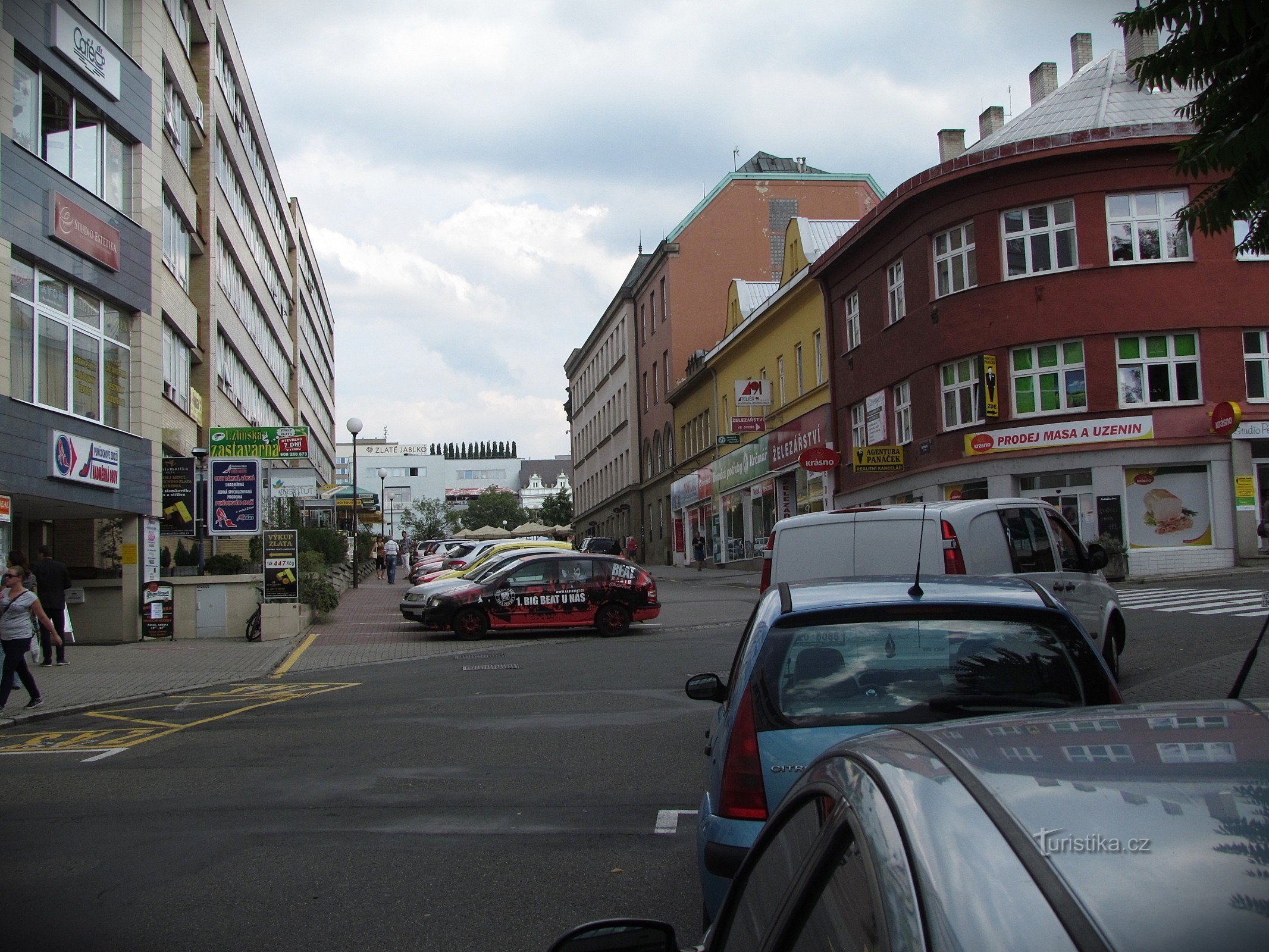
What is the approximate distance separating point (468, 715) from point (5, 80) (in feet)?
45.8

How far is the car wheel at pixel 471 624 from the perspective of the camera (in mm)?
22312

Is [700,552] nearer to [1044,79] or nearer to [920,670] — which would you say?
[1044,79]

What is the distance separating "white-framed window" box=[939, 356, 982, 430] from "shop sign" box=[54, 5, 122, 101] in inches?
827

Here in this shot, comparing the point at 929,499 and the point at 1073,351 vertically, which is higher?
the point at 1073,351

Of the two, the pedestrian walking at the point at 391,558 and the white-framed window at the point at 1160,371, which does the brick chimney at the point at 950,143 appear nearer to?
the white-framed window at the point at 1160,371

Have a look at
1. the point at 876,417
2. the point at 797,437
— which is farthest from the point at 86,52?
the point at 797,437

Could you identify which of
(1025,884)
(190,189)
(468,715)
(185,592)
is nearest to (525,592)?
(185,592)

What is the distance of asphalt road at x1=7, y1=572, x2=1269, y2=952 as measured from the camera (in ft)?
17.7

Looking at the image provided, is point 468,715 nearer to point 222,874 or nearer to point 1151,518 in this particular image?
point 222,874

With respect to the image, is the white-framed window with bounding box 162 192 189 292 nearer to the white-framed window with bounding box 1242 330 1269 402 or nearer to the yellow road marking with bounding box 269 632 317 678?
the yellow road marking with bounding box 269 632 317 678

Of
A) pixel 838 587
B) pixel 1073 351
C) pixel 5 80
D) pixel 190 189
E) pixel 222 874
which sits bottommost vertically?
pixel 222 874

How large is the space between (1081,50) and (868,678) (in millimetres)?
39237

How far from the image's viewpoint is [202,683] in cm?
1623

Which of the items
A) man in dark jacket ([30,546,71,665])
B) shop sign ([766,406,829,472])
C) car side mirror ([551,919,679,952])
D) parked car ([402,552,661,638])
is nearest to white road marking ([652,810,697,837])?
car side mirror ([551,919,679,952])
